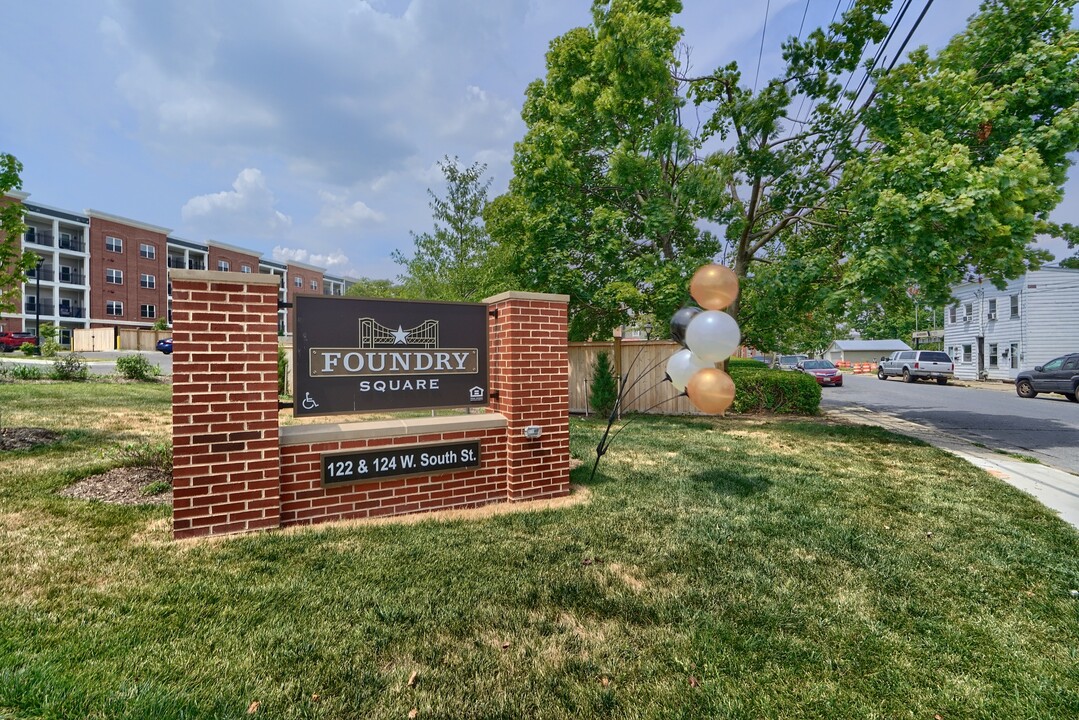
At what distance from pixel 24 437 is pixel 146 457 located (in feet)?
10.0

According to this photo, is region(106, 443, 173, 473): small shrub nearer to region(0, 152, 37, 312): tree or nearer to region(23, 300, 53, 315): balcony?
region(0, 152, 37, 312): tree

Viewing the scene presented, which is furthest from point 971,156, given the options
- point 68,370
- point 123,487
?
point 68,370

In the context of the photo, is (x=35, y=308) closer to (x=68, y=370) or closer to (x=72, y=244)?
(x=72, y=244)

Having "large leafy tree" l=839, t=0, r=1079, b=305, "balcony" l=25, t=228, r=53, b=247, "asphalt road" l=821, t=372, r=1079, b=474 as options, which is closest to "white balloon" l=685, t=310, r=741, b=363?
"large leafy tree" l=839, t=0, r=1079, b=305

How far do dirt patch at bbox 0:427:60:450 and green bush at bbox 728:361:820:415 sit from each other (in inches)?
536

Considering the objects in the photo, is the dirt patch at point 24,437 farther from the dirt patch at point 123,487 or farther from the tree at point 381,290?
the tree at point 381,290

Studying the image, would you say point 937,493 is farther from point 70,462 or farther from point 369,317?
point 70,462

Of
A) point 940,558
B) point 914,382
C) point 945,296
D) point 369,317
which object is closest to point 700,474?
point 940,558

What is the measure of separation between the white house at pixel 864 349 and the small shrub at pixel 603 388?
5573 cm

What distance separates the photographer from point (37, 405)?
1014 cm

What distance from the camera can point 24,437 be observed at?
679cm

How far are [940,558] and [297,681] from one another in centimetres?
462

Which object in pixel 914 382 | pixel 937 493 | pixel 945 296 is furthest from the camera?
pixel 914 382

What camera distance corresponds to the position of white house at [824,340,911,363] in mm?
57175
